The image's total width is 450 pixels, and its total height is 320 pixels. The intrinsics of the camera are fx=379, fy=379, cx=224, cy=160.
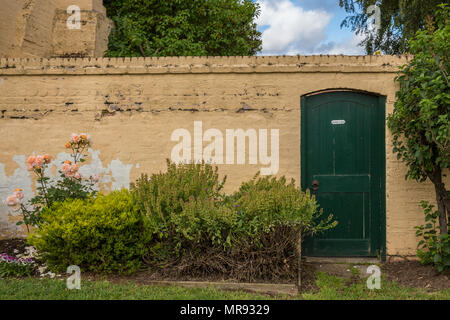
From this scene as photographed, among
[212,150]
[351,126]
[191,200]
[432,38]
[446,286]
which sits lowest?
[446,286]

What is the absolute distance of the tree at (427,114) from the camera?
4.33 meters

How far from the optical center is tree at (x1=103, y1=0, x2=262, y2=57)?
34.0ft

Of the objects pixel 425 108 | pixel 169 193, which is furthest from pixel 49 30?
pixel 425 108

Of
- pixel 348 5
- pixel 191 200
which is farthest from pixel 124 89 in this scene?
pixel 348 5

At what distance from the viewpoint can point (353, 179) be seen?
211 inches

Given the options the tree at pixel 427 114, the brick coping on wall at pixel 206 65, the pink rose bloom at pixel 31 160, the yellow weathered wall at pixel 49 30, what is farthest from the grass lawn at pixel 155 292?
the yellow weathered wall at pixel 49 30

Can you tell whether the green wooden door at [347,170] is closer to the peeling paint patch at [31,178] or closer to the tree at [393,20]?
the peeling paint patch at [31,178]

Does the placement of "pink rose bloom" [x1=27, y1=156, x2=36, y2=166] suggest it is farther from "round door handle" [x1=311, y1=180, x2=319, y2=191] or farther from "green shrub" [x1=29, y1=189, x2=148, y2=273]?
"round door handle" [x1=311, y1=180, x2=319, y2=191]

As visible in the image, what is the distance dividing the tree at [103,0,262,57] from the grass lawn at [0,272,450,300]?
7292 mm

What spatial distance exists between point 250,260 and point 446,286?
88.5 inches

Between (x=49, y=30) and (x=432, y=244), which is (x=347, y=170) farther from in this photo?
(x=49, y=30)

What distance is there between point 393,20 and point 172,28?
7979mm

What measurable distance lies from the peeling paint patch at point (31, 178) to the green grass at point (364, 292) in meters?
3.04

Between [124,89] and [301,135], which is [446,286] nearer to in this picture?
[301,135]
